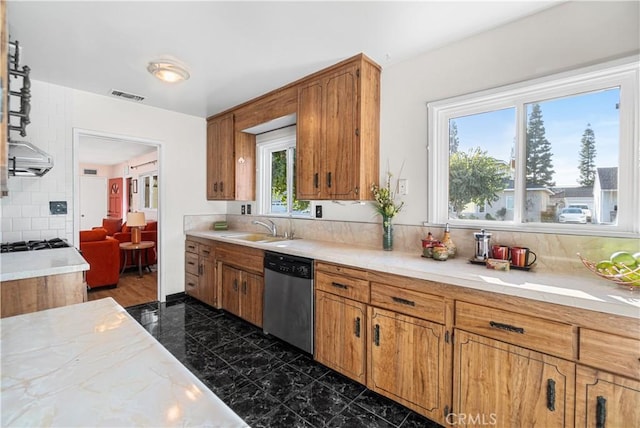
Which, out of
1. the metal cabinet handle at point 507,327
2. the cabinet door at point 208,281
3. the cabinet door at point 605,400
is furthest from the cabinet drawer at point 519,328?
the cabinet door at point 208,281

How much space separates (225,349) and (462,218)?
2.30 meters

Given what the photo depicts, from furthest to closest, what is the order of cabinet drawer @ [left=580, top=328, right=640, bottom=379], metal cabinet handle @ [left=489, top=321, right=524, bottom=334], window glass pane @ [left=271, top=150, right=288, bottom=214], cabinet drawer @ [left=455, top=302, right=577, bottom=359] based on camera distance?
window glass pane @ [left=271, top=150, right=288, bottom=214], metal cabinet handle @ [left=489, top=321, right=524, bottom=334], cabinet drawer @ [left=455, top=302, right=577, bottom=359], cabinet drawer @ [left=580, top=328, right=640, bottom=379]

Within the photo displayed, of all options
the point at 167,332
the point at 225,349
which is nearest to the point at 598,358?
the point at 225,349

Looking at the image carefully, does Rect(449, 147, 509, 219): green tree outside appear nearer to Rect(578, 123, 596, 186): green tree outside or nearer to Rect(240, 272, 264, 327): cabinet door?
Rect(578, 123, 596, 186): green tree outside

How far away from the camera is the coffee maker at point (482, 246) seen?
189cm

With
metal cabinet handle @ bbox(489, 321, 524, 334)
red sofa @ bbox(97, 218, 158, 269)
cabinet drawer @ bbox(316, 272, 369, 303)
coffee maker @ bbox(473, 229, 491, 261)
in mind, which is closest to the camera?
metal cabinet handle @ bbox(489, 321, 524, 334)

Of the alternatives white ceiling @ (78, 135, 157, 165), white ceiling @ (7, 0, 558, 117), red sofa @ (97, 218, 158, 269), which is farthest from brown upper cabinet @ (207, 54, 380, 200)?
red sofa @ (97, 218, 158, 269)

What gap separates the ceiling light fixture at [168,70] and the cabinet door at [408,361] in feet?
8.19

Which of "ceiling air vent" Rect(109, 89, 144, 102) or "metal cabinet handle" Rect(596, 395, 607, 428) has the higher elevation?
"ceiling air vent" Rect(109, 89, 144, 102)

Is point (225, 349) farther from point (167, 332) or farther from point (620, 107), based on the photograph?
point (620, 107)

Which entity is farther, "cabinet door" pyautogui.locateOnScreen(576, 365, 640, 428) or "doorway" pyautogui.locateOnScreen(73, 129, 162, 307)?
"doorway" pyautogui.locateOnScreen(73, 129, 162, 307)

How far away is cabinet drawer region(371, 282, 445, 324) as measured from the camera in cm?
168

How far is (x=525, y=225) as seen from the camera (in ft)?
6.37

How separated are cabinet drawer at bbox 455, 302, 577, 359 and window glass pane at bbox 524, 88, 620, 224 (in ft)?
2.74
